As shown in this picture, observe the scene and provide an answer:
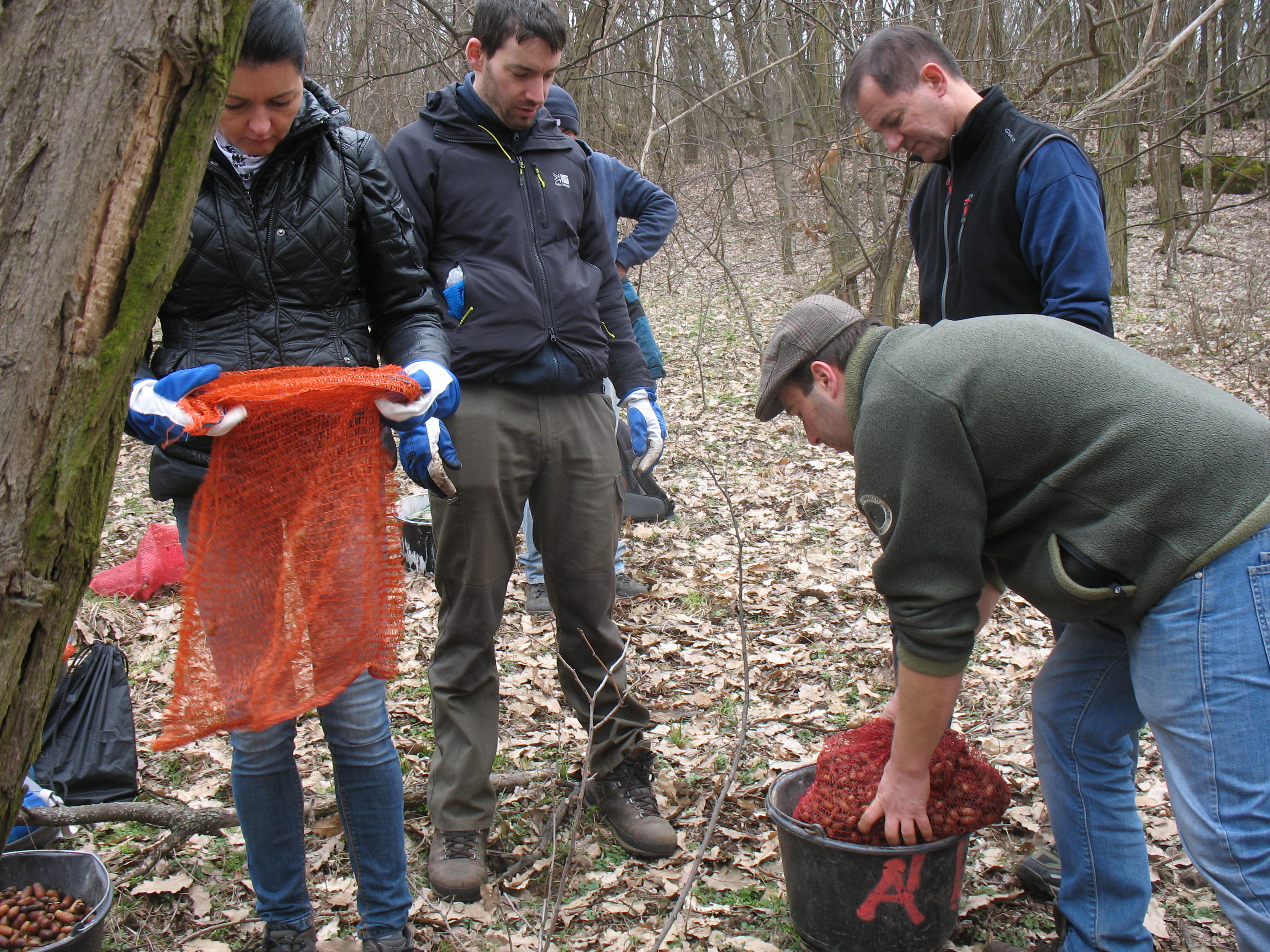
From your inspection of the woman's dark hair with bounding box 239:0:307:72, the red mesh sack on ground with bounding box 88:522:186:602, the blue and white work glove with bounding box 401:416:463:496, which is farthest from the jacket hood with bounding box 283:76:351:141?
the red mesh sack on ground with bounding box 88:522:186:602

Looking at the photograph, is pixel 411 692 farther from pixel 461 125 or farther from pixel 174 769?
pixel 461 125

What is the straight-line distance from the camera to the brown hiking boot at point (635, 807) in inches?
120

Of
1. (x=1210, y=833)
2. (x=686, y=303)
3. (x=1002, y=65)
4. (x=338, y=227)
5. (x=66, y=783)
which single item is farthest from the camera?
(x=686, y=303)

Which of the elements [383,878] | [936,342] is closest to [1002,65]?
[936,342]

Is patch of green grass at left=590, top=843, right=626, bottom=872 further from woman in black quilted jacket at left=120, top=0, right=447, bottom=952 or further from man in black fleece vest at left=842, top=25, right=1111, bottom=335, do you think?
man in black fleece vest at left=842, top=25, right=1111, bottom=335

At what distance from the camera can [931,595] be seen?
1.98m

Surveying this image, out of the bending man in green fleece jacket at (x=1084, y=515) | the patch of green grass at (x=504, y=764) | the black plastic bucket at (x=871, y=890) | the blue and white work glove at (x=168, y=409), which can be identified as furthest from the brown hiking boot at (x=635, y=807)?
the blue and white work glove at (x=168, y=409)

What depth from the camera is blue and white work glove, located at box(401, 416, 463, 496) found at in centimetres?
246

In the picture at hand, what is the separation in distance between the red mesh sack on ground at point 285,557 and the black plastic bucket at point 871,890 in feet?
3.82

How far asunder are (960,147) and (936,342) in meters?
1.26

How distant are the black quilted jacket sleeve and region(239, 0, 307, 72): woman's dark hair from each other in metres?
0.31

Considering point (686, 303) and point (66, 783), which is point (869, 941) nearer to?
point (66, 783)

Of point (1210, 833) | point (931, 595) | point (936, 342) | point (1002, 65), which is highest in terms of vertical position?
point (1002, 65)

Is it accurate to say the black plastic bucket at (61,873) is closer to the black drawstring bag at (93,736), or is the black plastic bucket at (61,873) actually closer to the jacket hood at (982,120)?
the black drawstring bag at (93,736)
